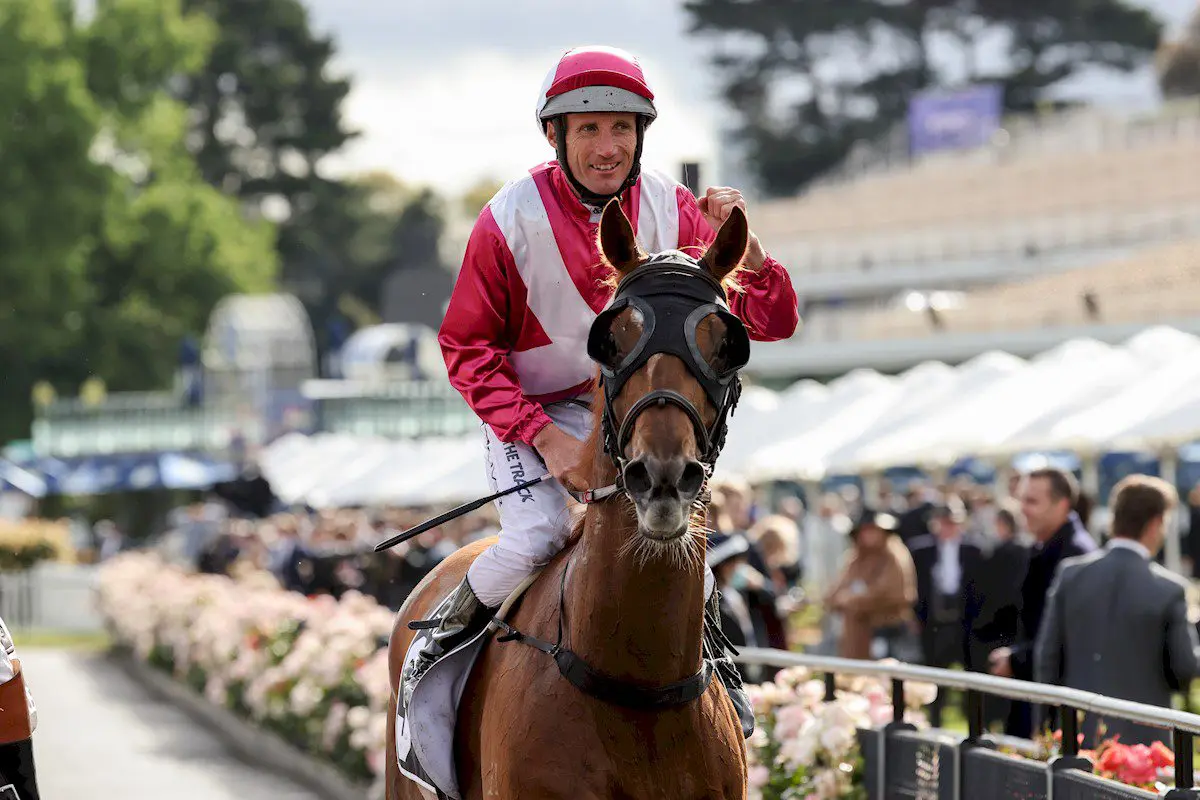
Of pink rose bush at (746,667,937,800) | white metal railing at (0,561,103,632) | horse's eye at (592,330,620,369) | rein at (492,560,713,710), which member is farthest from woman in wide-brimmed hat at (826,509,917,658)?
white metal railing at (0,561,103,632)

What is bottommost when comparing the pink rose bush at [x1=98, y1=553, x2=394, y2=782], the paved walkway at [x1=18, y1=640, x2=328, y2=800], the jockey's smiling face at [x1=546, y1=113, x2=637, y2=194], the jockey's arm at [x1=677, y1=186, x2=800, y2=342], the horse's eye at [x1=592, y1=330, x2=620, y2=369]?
the paved walkway at [x1=18, y1=640, x2=328, y2=800]

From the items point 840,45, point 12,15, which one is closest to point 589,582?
point 12,15

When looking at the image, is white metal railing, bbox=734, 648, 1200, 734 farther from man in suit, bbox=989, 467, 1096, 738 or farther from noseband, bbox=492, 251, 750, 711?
noseband, bbox=492, 251, 750, 711

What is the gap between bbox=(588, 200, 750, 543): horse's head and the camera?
162 inches

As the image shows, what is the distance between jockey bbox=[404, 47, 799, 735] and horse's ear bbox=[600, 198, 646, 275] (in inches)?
15.4

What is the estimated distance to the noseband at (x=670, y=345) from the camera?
4.32 meters

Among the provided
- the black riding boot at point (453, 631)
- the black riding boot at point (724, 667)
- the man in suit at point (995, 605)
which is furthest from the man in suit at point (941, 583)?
the black riding boot at point (453, 631)

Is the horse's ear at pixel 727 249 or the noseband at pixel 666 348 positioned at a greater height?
the horse's ear at pixel 727 249

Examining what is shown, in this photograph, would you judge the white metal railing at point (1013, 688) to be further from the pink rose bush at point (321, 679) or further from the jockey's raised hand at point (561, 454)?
the jockey's raised hand at point (561, 454)

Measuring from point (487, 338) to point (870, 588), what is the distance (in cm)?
911

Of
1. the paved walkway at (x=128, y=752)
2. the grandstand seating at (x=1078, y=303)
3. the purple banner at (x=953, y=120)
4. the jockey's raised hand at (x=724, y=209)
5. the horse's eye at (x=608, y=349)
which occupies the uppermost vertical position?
the purple banner at (x=953, y=120)

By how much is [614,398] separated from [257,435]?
45598 millimetres

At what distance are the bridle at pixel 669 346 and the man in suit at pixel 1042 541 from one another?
494cm

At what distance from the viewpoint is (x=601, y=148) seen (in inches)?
204
